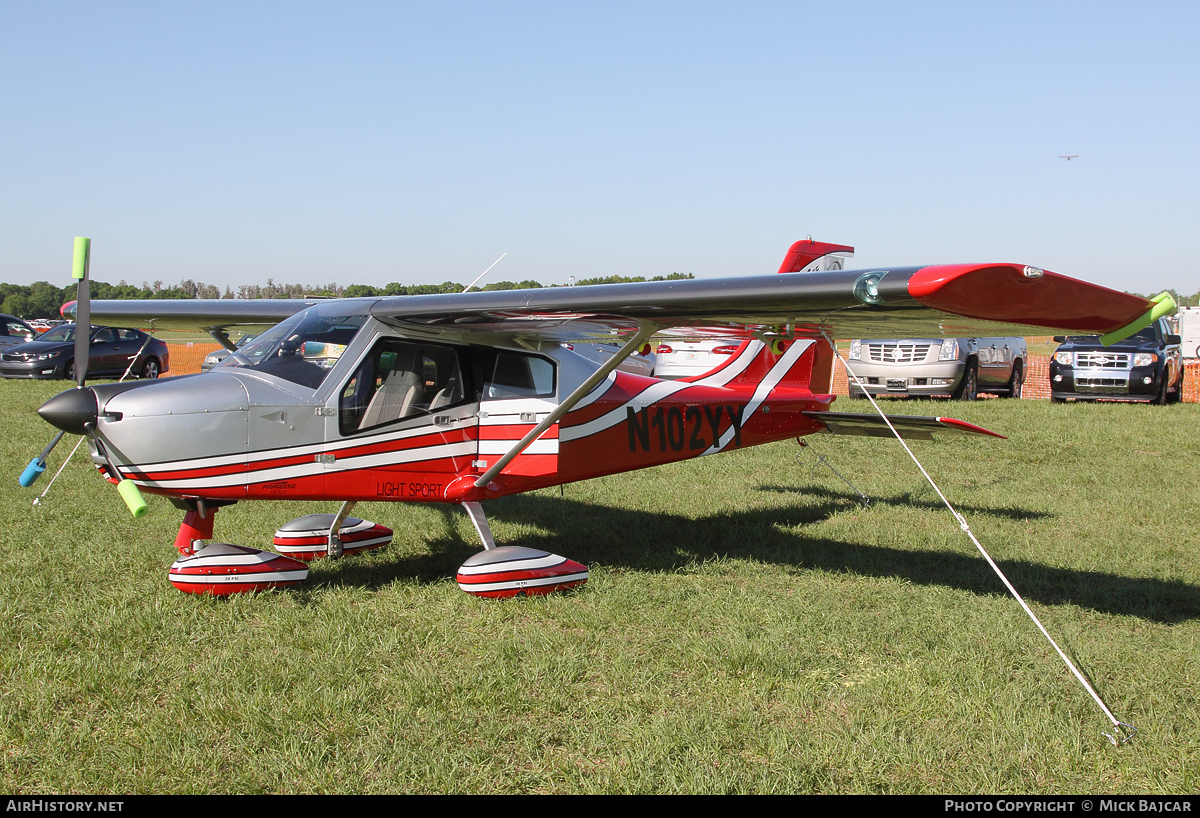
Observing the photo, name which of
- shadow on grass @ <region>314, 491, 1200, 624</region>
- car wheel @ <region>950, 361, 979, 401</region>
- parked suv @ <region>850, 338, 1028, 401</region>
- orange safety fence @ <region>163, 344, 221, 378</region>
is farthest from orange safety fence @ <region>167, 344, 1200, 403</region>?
shadow on grass @ <region>314, 491, 1200, 624</region>

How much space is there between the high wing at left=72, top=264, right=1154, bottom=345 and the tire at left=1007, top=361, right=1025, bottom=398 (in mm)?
14332

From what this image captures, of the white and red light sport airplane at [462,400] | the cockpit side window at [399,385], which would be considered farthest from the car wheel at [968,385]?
the cockpit side window at [399,385]

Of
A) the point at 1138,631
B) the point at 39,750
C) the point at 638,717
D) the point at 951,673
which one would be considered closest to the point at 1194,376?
the point at 1138,631

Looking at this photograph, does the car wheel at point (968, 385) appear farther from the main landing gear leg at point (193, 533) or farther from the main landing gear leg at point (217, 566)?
the main landing gear leg at point (193, 533)

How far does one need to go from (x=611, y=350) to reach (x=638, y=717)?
4.24 metres

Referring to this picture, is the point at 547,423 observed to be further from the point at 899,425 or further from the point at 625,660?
the point at 899,425

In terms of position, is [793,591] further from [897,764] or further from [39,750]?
[39,750]

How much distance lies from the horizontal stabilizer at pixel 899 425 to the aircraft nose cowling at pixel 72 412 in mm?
6086

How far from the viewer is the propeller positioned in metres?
5.02

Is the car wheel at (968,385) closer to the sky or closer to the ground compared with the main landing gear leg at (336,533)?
closer to the sky

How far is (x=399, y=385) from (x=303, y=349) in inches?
28.5

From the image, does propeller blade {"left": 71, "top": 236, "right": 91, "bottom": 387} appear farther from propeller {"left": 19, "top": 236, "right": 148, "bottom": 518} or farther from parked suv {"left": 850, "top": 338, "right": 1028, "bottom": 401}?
parked suv {"left": 850, "top": 338, "right": 1028, "bottom": 401}

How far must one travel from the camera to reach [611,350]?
25.4 ft

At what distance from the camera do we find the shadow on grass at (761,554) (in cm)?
603
